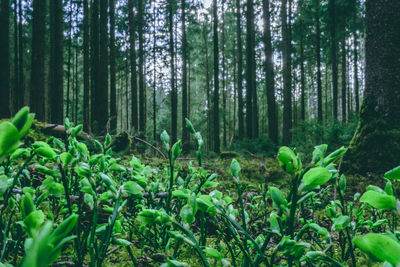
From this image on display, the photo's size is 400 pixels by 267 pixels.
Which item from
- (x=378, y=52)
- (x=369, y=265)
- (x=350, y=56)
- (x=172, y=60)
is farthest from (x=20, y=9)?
(x=350, y=56)

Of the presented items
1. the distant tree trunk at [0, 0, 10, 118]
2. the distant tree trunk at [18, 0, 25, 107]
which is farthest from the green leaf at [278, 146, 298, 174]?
the distant tree trunk at [18, 0, 25, 107]

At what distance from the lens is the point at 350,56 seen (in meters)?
27.4

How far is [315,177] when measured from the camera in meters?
0.56

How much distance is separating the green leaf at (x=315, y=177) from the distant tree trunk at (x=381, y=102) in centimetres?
388

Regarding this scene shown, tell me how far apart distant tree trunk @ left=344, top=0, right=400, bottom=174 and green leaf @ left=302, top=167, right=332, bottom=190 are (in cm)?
388

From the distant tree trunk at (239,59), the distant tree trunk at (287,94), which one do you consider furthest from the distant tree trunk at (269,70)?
the distant tree trunk at (239,59)

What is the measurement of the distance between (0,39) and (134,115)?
26.1 feet

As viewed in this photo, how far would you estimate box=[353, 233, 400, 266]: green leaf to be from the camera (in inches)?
14.6

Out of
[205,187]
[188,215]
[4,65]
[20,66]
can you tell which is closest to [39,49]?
[4,65]

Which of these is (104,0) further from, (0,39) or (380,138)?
(380,138)

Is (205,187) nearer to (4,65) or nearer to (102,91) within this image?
(4,65)

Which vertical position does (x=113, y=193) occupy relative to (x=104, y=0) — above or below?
below

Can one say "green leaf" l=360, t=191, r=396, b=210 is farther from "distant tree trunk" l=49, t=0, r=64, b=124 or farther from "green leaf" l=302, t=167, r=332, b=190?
"distant tree trunk" l=49, t=0, r=64, b=124

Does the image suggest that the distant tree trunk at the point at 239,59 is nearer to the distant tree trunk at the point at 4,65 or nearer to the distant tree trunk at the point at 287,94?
the distant tree trunk at the point at 287,94
